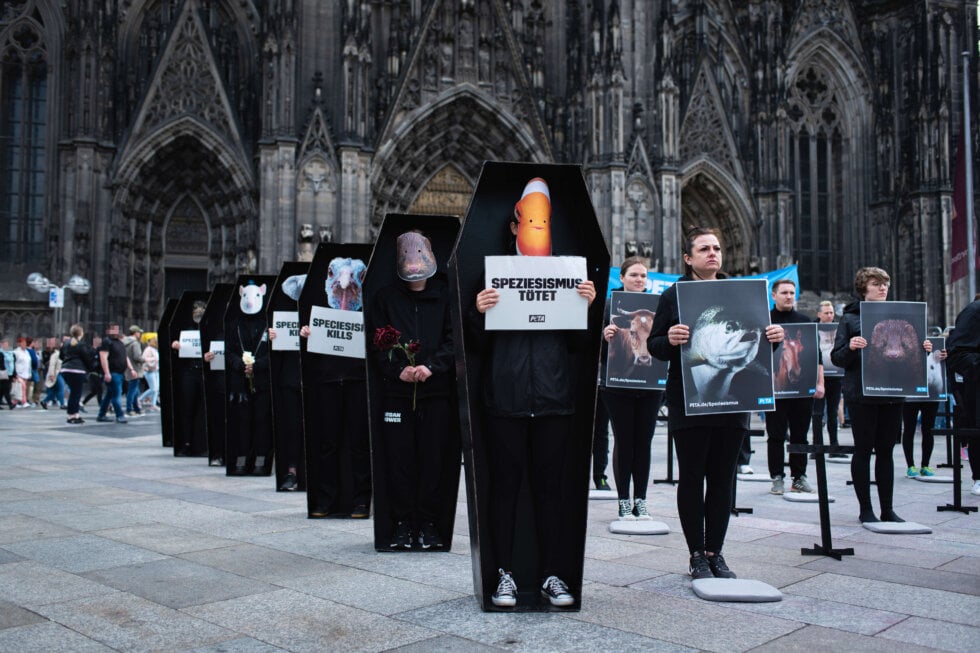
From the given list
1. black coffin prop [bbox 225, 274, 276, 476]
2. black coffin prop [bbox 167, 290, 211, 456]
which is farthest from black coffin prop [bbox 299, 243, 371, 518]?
black coffin prop [bbox 167, 290, 211, 456]

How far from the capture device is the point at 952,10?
29.9 m

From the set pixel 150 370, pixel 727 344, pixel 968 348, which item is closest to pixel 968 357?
pixel 968 348

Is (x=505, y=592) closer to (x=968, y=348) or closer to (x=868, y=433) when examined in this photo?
(x=868, y=433)

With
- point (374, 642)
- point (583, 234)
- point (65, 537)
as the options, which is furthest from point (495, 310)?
point (65, 537)

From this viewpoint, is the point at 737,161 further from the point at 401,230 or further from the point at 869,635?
the point at 869,635

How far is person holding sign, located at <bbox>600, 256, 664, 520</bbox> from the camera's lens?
6.97 metres

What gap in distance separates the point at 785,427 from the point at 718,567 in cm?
368

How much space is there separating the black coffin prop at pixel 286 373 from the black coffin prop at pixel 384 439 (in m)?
2.22

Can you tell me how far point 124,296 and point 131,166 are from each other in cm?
332

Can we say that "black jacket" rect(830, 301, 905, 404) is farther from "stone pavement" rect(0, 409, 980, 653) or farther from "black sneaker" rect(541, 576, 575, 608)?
"black sneaker" rect(541, 576, 575, 608)

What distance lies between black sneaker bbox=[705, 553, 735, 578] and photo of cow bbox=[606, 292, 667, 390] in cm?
224

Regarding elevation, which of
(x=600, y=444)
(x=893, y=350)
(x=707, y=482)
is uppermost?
(x=893, y=350)

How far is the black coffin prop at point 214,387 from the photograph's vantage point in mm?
10641

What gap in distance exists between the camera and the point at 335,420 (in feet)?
23.4
